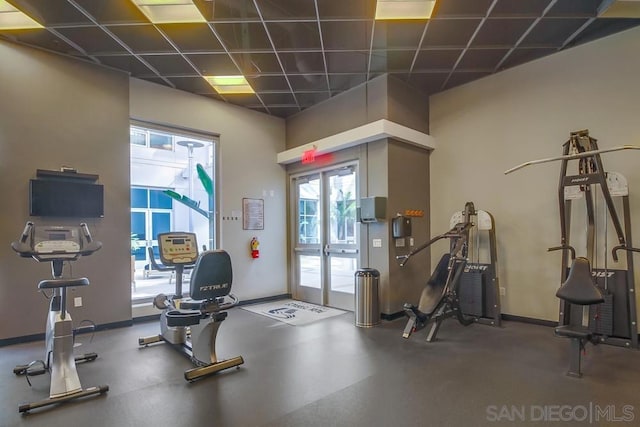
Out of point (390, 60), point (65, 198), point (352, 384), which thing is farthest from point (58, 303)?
point (390, 60)

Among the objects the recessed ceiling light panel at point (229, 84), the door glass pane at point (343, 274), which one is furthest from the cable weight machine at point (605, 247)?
the recessed ceiling light panel at point (229, 84)

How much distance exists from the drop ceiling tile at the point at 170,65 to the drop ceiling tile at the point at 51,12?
0.86 m

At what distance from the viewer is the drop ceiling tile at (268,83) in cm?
517

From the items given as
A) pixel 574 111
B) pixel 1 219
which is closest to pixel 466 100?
pixel 574 111

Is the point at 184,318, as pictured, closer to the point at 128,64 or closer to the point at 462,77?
the point at 128,64

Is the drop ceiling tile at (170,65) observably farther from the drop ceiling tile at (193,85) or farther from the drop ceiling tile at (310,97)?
the drop ceiling tile at (310,97)

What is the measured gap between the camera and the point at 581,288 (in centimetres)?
307

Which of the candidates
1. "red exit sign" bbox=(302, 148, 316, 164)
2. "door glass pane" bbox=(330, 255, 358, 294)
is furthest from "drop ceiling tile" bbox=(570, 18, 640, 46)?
"door glass pane" bbox=(330, 255, 358, 294)

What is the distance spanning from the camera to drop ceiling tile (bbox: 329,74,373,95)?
16.9ft

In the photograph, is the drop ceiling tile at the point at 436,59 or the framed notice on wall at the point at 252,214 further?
the framed notice on wall at the point at 252,214

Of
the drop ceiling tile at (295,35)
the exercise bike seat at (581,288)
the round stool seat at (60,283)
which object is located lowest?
the exercise bike seat at (581,288)

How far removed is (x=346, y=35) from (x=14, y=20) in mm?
3740

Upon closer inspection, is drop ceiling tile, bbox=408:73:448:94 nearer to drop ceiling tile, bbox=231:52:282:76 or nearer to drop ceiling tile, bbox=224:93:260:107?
drop ceiling tile, bbox=231:52:282:76

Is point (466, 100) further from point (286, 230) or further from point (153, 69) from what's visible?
point (153, 69)
